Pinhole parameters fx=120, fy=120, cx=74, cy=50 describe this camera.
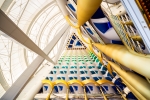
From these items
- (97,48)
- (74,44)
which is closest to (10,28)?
(97,48)

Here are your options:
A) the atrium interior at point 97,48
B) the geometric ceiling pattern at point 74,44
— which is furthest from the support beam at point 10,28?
the geometric ceiling pattern at point 74,44

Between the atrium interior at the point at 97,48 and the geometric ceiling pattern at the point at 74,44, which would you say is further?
the geometric ceiling pattern at the point at 74,44

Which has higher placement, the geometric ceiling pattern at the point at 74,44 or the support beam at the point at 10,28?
the support beam at the point at 10,28

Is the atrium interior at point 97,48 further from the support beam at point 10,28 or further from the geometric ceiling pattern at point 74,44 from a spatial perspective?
the geometric ceiling pattern at point 74,44

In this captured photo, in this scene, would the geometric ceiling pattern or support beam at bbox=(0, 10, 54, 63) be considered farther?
the geometric ceiling pattern

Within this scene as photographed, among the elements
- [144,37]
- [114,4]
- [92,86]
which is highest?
[114,4]

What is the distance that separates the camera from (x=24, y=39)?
14.9 ft

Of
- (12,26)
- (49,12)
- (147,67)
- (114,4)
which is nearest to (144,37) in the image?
(147,67)

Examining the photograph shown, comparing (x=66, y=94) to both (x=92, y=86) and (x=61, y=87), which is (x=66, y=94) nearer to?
(x=61, y=87)

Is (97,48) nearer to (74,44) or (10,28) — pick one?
(10,28)

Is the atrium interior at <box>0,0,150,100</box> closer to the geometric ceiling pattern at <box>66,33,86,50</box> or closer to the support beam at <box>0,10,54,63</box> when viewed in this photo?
the support beam at <box>0,10,54,63</box>

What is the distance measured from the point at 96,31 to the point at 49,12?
15.0m

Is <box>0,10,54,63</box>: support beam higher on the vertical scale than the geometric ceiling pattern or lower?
higher

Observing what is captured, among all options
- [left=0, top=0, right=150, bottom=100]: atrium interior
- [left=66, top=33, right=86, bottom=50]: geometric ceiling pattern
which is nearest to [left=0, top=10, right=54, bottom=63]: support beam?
[left=0, top=0, right=150, bottom=100]: atrium interior
